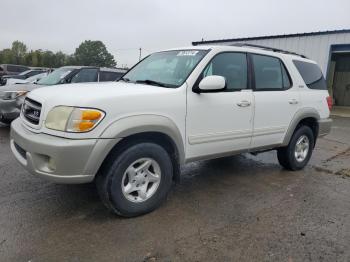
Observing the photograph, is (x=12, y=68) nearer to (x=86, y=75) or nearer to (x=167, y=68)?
(x=86, y=75)

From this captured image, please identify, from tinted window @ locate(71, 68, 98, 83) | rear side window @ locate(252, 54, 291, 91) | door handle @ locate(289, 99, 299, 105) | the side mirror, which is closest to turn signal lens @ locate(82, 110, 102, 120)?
the side mirror

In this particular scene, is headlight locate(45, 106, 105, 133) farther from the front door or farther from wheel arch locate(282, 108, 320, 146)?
wheel arch locate(282, 108, 320, 146)

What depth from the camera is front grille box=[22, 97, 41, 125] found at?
11.0 feet

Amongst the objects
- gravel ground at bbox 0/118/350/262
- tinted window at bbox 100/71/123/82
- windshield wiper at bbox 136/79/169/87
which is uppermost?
windshield wiper at bbox 136/79/169/87

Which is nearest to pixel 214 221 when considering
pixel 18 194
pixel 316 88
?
pixel 18 194

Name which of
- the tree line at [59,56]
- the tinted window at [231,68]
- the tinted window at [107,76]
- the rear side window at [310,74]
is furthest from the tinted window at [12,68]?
the tree line at [59,56]

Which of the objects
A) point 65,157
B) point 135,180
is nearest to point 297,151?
point 135,180

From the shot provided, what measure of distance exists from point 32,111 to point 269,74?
3.26m

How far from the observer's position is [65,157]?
298 cm

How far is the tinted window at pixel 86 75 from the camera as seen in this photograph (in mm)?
8461

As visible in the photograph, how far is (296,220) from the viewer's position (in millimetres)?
3709

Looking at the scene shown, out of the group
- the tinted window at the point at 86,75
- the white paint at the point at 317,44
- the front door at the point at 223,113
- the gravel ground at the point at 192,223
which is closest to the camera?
the gravel ground at the point at 192,223

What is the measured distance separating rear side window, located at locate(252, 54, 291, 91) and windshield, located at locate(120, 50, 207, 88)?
97 centimetres

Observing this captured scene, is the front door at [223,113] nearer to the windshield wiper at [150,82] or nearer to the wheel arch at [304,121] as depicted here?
the windshield wiper at [150,82]
